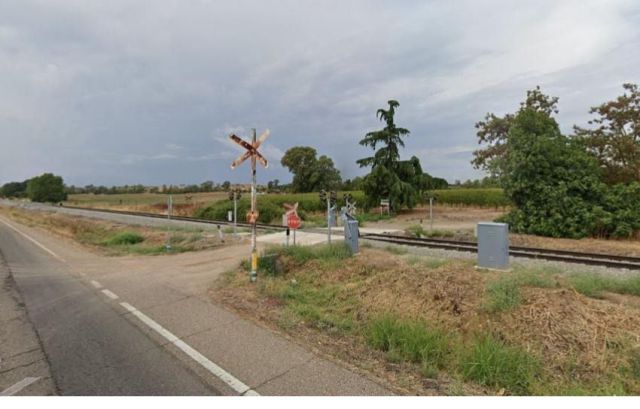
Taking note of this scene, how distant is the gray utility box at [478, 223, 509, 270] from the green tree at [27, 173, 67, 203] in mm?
116295

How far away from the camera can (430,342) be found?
5238 mm

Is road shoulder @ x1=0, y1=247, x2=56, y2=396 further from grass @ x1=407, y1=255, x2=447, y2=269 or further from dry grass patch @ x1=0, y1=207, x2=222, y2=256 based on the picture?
dry grass patch @ x1=0, y1=207, x2=222, y2=256

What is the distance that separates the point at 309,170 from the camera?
7450 cm

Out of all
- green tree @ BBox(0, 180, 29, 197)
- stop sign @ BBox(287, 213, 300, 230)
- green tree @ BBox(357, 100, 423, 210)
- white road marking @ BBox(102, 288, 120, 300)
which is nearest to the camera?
white road marking @ BBox(102, 288, 120, 300)

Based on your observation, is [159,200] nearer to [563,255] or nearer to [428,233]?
[428,233]

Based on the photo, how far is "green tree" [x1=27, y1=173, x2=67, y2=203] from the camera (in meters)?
97.3

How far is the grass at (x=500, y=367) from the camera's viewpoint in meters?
4.36

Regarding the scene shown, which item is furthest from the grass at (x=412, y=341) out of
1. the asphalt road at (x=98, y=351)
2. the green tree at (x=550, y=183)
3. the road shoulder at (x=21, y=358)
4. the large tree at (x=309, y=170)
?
the large tree at (x=309, y=170)

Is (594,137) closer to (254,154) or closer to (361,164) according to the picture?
(361,164)

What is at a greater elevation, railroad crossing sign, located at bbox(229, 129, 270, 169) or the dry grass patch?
railroad crossing sign, located at bbox(229, 129, 270, 169)

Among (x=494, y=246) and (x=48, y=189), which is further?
(x=48, y=189)

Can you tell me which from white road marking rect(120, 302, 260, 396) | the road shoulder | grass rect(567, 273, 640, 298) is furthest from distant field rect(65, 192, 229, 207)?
grass rect(567, 273, 640, 298)

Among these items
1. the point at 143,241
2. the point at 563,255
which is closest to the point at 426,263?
the point at 563,255

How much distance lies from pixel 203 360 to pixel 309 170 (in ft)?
231
